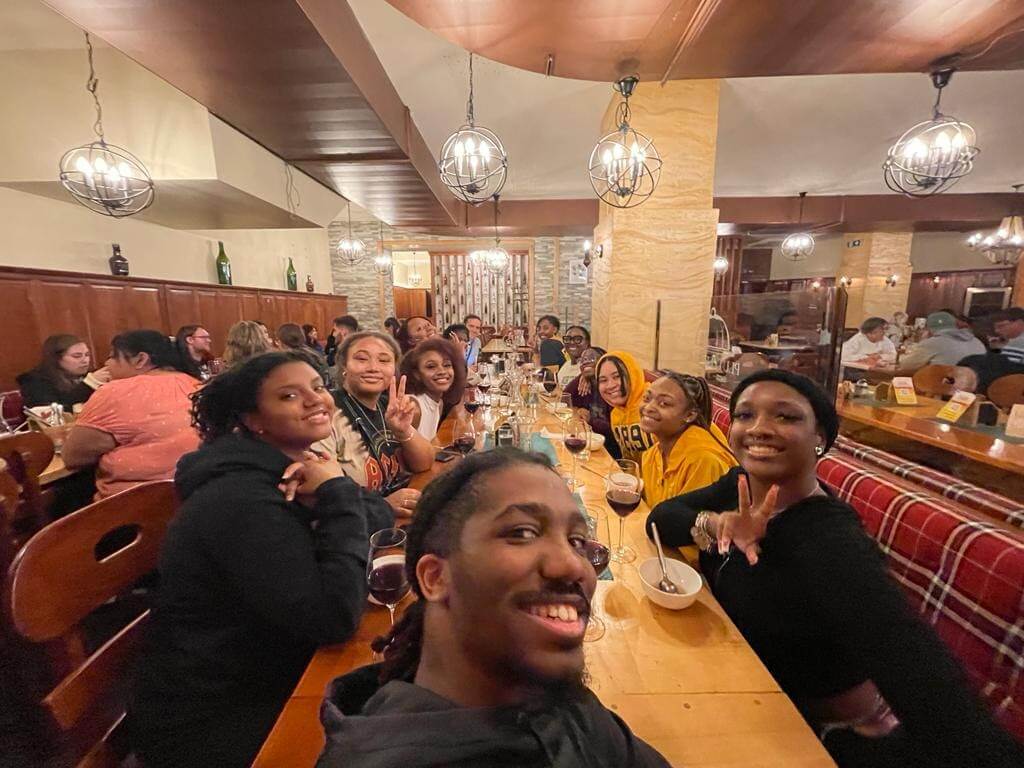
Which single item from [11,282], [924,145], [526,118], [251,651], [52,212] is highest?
[526,118]

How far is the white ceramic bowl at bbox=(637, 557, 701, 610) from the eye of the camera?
111 cm

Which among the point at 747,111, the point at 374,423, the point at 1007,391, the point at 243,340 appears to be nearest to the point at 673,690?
the point at 374,423

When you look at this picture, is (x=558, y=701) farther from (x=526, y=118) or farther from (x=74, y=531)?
(x=526, y=118)

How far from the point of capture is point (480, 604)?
66 centimetres

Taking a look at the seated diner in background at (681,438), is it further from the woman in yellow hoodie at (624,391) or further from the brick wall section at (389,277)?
the brick wall section at (389,277)

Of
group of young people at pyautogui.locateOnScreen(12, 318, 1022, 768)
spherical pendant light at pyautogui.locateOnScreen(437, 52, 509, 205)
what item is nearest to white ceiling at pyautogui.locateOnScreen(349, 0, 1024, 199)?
spherical pendant light at pyautogui.locateOnScreen(437, 52, 509, 205)

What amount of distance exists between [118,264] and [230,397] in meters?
4.73

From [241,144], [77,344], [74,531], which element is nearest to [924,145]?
[74,531]

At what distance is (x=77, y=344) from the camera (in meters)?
3.35

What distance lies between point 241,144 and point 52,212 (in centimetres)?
182

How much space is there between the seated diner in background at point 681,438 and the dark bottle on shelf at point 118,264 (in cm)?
544

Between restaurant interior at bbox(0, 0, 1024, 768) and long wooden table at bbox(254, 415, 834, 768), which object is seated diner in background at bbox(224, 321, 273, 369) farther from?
long wooden table at bbox(254, 415, 834, 768)

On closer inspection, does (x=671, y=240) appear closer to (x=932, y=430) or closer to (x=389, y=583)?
(x=932, y=430)

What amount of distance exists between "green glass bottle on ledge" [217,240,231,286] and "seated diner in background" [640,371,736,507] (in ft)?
21.2
